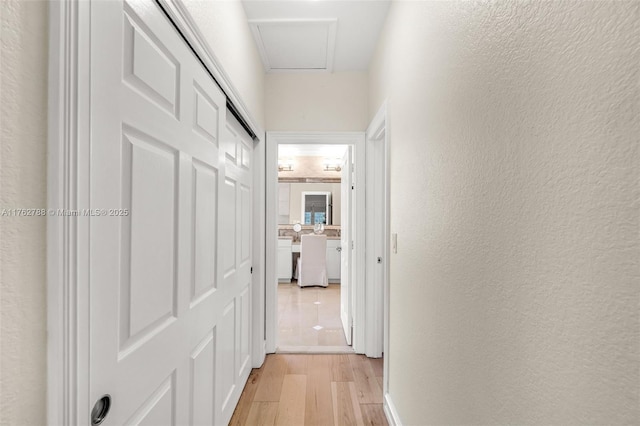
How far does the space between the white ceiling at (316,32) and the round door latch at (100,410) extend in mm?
2142

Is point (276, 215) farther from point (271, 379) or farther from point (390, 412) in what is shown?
point (390, 412)

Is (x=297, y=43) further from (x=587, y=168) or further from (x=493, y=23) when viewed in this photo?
(x=587, y=168)

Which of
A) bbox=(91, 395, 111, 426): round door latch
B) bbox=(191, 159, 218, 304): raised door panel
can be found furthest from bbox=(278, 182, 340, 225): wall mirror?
bbox=(91, 395, 111, 426): round door latch

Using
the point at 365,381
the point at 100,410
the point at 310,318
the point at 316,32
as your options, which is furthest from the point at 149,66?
the point at 310,318

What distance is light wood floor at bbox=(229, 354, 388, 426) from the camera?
6.41 feet

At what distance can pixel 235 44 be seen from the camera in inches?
71.9

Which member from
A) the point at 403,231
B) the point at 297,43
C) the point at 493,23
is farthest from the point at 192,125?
the point at 297,43

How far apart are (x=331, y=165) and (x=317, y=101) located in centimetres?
362

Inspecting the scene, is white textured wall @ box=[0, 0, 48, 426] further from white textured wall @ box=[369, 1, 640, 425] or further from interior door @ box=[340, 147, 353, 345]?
interior door @ box=[340, 147, 353, 345]

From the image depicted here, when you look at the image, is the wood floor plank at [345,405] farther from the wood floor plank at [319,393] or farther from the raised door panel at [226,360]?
the raised door panel at [226,360]

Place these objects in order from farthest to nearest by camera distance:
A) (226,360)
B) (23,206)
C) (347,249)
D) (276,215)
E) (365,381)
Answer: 1. (347,249)
2. (276,215)
3. (365,381)
4. (226,360)
5. (23,206)

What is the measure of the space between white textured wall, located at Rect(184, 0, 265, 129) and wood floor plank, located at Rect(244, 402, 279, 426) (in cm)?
198

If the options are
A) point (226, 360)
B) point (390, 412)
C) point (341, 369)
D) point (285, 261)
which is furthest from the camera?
point (285, 261)

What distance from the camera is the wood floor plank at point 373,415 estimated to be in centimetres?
192
